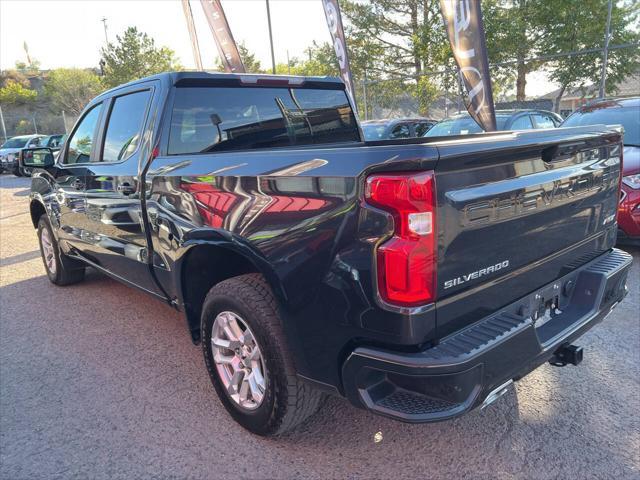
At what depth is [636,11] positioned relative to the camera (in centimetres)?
1958

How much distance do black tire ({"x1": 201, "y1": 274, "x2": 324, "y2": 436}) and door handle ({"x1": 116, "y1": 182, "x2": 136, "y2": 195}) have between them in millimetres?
1142

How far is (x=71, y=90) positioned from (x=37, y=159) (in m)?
54.2

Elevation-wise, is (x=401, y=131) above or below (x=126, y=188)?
below

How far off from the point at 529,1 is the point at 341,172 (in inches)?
841

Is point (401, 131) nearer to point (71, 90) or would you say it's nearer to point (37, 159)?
point (37, 159)

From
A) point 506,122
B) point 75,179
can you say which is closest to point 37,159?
point 75,179

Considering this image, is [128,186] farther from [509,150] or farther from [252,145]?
[509,150]

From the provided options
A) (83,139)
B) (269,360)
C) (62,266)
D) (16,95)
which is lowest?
(62,266)

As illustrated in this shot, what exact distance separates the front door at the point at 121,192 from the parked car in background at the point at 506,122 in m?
6.04

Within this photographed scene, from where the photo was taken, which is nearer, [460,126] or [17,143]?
[460,126]

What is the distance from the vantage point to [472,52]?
6.51 meters

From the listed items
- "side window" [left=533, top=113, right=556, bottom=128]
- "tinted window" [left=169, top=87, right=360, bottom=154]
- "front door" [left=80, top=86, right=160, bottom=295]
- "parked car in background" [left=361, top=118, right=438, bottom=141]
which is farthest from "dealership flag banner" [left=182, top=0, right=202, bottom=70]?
"tinted window" [left=169, top=87, right=360, bottom=154]

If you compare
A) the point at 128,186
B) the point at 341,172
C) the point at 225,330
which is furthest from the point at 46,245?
the point at 341,172

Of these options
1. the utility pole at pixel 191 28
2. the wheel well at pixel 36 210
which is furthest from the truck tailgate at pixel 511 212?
the utility pole at pixel 191 28
